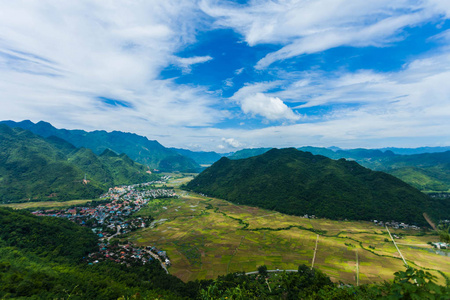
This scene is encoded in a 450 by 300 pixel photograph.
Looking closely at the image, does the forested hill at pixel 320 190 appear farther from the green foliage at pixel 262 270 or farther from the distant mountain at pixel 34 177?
the distant mountain at pixel 34 177

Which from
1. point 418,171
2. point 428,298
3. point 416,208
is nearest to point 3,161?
point 428,298

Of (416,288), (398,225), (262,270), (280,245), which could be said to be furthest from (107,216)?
(398,225)

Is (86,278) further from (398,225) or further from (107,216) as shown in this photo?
(398,225)

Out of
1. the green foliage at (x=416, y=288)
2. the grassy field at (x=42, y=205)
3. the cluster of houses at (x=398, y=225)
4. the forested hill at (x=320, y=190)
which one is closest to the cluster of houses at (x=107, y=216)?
the grassy field at (x=42, y=205)

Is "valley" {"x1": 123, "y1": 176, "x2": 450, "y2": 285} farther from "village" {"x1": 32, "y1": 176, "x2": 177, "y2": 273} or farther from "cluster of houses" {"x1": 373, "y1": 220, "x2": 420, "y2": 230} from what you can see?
"village" {"x1": 32, "y1": 176, "x2": 177, "y2": 273}

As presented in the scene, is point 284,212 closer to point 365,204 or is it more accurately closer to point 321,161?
point 365,204

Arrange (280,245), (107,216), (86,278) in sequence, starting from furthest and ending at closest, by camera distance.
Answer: (107,216) < (280,245) < (86,278)

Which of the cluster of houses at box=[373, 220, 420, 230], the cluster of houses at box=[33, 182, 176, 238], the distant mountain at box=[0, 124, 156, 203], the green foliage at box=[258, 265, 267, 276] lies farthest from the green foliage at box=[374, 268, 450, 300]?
the distant mountain at box=[0, 124, 156, 203]
